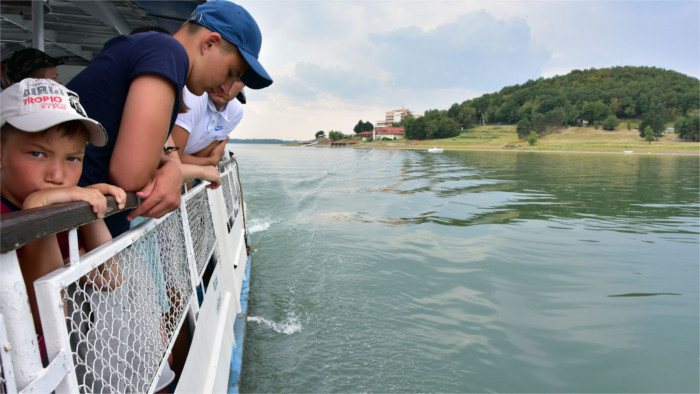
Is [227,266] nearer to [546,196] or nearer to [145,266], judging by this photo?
[145,266]

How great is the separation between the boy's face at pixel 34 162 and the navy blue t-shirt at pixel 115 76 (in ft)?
1.02

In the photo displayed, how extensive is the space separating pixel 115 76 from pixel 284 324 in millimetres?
4244

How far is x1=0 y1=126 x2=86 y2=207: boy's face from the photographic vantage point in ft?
4.14

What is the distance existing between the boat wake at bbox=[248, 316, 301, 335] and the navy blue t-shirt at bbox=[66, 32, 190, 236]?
12.7ft

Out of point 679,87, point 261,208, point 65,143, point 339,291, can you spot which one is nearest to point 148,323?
point 65,143

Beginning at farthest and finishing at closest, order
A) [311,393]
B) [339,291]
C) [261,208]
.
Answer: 1. [261,208]
2. [339,291]
3. [311,393]

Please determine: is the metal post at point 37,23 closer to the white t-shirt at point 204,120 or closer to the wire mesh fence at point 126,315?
the white t-shirt at point 204,120

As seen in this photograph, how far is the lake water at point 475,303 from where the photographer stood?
4.27 metres

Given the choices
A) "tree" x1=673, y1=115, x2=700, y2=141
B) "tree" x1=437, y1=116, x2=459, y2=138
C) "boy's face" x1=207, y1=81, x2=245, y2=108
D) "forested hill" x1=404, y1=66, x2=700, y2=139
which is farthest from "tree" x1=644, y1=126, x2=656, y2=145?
"boy's face" x1=207, y1=81, x2=245, y2=108

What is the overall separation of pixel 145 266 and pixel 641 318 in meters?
6.19

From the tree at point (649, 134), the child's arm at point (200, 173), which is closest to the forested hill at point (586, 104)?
the tree at point (649, 134)

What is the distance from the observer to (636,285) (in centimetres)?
664

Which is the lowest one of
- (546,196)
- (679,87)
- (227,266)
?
(546,196)

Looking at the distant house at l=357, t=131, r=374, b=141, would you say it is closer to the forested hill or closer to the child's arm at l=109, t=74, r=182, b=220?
the forested hill
